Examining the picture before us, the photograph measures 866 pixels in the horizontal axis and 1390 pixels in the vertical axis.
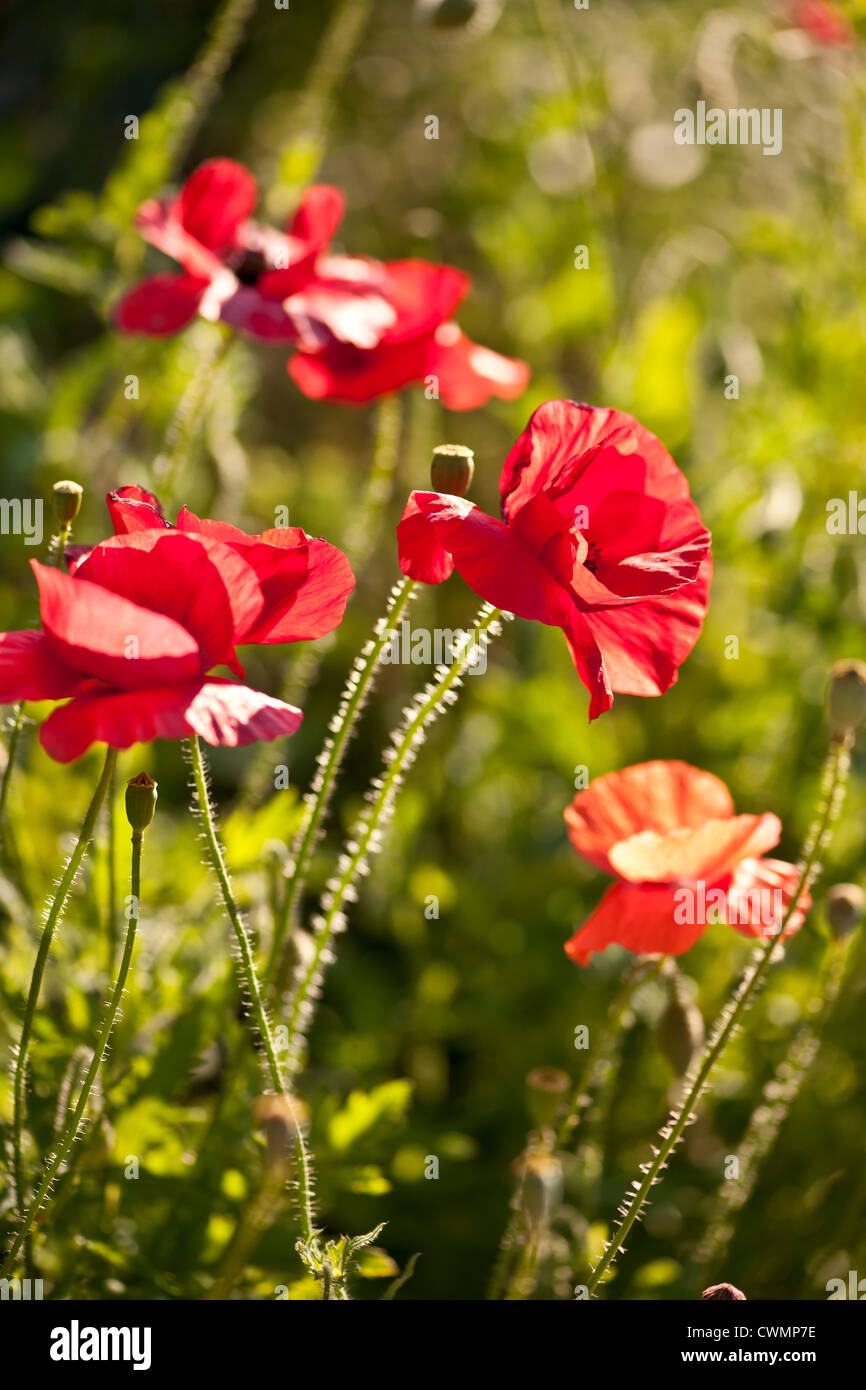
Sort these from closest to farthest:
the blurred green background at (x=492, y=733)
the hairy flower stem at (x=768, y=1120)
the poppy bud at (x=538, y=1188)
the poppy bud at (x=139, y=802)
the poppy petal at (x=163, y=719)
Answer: the poppy petal at (x=163, y=719), the poppy bud at (x=139, y=802), the poppy bud at (x=538, y=1188), the hairy flower stem at (x=768, y=1120), the blurred green background at (x=492, y=733)

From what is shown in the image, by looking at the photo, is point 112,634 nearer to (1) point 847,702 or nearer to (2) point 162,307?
(1) point 847,702

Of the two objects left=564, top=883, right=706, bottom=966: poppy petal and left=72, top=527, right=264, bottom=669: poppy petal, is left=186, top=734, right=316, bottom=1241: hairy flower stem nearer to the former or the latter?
left=72, top=527, right=264, bottom=669: poppy petal

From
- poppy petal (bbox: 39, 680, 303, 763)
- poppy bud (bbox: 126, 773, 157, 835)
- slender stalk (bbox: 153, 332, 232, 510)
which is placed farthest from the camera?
slender stalk (bbox: 153, 332, 232, 510)

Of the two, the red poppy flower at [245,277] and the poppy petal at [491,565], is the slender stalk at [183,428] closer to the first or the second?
the red poppy flower at [245,277]

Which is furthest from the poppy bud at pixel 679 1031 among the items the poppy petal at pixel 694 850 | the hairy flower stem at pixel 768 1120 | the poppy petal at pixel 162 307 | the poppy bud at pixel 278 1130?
Answer: the poppy petal at pixel 162 307

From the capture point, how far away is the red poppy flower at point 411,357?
4.51ft

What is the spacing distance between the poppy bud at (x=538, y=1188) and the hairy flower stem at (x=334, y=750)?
11.2 inches

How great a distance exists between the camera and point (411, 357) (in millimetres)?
1378

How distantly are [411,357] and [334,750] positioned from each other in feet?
1.92

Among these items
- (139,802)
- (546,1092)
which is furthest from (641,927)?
(139,802)

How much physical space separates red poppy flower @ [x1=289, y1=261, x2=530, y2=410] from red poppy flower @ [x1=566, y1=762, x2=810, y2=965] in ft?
1.75

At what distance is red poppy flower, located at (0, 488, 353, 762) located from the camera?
Answer: 28.4 inches

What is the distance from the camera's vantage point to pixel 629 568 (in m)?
0.90

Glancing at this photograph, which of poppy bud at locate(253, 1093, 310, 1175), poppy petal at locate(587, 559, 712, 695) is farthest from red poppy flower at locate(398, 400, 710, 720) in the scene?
poppy bud at locate(253, 1093, 310, 1175)
